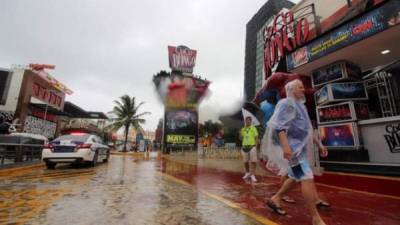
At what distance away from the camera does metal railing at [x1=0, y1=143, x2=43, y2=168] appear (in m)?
9.55

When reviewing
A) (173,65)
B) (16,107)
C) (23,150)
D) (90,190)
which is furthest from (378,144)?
(173,65)

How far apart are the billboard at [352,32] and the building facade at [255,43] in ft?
208

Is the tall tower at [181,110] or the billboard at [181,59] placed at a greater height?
the billboard at [181,59]

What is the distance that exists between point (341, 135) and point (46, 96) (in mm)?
32388

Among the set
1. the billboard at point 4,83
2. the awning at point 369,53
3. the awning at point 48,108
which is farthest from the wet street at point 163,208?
the awning at point 48,108

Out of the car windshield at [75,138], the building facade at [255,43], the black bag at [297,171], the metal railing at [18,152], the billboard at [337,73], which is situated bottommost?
the black bag at [297,171]

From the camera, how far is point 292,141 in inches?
123

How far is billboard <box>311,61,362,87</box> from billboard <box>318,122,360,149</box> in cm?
148

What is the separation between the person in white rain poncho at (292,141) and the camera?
2.90m

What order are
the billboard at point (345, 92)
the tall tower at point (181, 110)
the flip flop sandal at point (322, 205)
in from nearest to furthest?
the flip flop sandal at point (322, 205)
the billboard at point (345, 92)
the tall tower at point (181, 110)

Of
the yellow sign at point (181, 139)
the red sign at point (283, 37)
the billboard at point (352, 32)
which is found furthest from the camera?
the yellow sign at point (181, 139)

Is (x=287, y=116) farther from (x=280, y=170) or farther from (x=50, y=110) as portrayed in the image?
(x=50, y=110)

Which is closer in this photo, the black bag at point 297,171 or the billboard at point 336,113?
the black bag at point 297,171

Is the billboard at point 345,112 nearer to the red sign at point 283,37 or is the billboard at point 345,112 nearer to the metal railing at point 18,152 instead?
the red sign at point 283,37
